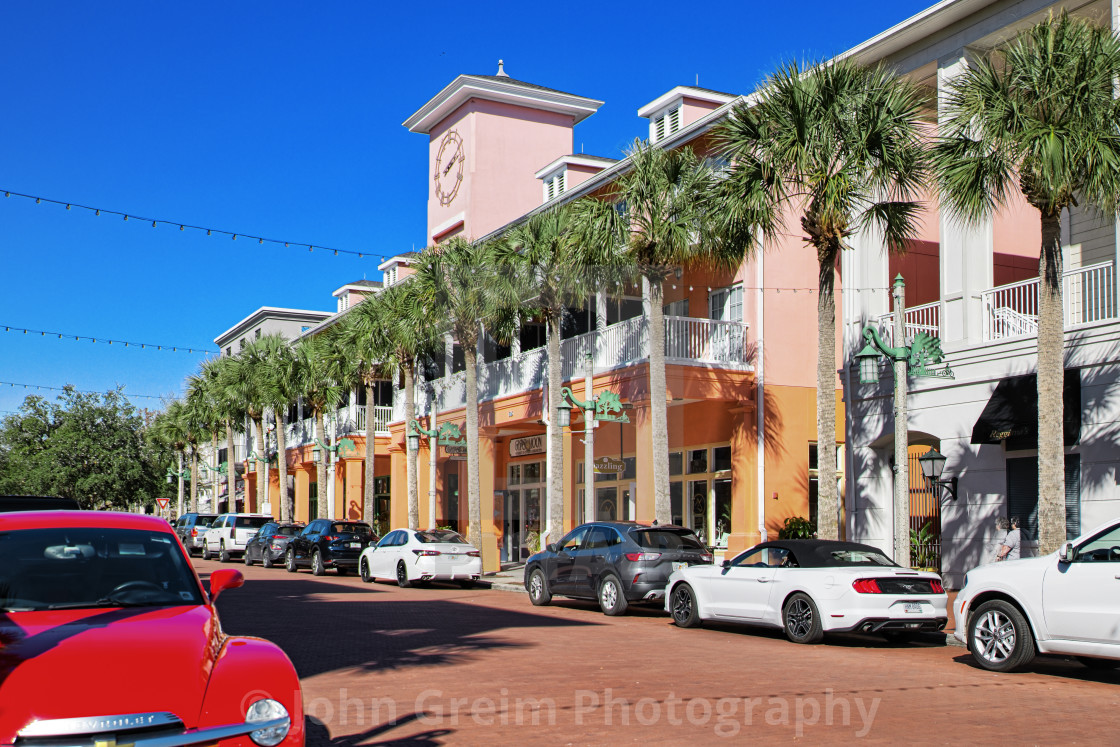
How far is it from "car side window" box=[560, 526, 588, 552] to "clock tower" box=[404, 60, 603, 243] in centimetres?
2329

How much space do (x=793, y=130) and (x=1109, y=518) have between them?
7915 mm

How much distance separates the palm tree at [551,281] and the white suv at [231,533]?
55.1 ft

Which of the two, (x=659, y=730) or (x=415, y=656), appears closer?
(x=659, y=730)

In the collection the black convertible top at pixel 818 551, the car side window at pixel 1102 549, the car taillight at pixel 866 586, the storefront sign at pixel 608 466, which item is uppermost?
the storefront sign at pixel 608 466

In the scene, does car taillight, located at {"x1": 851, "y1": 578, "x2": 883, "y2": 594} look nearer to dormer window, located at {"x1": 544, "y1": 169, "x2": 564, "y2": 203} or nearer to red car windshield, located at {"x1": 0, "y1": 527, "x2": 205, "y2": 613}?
red car windshield, located at {"x1": 0, "y1": 527, "x2": 205, "y2": 613}

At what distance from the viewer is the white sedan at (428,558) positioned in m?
26.1

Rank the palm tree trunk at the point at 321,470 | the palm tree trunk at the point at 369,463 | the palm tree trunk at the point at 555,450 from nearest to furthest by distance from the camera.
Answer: the palm tree trunk at the point at 555,450 < the palm tree trunk at the point at 369,463 < the palm tree trunk at the point at 321,470

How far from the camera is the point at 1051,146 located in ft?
47.3

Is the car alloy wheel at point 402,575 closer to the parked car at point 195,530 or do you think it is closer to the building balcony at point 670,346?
the building balcony at point 670,346

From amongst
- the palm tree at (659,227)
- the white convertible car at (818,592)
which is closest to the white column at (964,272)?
the palm tree at (659,227)

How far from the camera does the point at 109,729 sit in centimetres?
447

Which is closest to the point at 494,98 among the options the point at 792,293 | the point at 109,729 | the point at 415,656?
the point at 792,293

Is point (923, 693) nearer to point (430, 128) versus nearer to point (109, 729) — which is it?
point (109, 729)

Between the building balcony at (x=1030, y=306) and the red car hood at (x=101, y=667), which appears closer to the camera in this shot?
the red car hood at (x=101, y=667)
